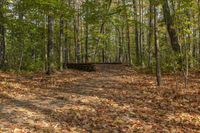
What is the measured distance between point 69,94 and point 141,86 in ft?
13.3

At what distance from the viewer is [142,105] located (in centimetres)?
1091

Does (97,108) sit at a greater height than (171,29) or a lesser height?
lesser

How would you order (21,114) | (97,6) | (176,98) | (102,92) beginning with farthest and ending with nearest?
(97,6), (102,92), (176,98), (21,114)

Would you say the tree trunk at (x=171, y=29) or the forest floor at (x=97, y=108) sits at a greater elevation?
the tree trunk at (x=171, y=29)

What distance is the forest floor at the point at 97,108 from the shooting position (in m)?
8.31

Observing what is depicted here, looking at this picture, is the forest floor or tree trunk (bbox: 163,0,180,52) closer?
the forest floor

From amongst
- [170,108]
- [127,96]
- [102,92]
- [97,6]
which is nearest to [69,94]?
[102,92]

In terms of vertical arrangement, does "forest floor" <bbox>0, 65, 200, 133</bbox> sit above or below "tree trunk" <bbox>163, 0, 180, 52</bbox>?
below

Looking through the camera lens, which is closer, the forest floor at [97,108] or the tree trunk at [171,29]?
the forest floor at [97,108]

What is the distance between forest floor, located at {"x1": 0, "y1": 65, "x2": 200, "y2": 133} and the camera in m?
8.31

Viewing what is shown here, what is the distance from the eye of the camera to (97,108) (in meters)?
10.2

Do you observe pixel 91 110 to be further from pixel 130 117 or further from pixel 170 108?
pixel 170 108

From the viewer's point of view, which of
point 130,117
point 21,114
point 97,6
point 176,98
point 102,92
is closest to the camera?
point 21,114

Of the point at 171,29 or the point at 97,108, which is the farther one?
the point at 171,29
